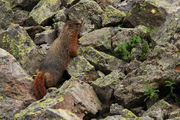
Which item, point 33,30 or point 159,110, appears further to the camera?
point 33,30

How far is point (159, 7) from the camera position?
596 inches

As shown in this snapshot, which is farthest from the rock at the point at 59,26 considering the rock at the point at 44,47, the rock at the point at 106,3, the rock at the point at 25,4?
the rock at the point at 25,4

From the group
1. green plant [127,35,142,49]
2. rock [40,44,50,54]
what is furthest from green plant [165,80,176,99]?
rock [40,44,50,54]

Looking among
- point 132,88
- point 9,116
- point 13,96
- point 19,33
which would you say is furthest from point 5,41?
point 132,88

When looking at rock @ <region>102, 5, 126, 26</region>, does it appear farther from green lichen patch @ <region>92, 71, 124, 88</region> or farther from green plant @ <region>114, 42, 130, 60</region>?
green lichen patch @ <region>92, 71, 124, 88</region>

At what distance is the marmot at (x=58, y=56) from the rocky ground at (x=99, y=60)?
25 cm

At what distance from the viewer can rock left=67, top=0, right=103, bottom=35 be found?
54.4 ft

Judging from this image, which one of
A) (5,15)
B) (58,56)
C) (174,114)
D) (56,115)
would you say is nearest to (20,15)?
(5,15)

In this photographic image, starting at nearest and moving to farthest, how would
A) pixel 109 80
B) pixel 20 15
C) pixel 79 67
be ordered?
pixel 109 80 < pixel 79 67 < pixel 20 15

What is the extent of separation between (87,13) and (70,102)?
7333 mm

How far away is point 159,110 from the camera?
380 inches

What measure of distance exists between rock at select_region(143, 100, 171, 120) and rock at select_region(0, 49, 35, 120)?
138 inches

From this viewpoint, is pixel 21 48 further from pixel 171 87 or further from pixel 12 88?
pixel 171 87

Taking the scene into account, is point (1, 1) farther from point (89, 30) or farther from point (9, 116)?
point (9, 116)
